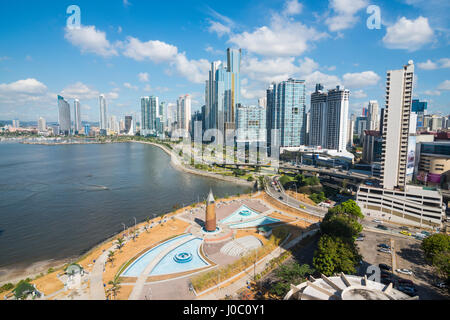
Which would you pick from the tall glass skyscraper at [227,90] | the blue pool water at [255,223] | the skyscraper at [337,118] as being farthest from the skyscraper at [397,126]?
the tall glass skyscraper at [227,90]

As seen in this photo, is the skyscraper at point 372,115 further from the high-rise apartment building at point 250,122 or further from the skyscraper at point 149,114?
the skyscraper at point 149,114

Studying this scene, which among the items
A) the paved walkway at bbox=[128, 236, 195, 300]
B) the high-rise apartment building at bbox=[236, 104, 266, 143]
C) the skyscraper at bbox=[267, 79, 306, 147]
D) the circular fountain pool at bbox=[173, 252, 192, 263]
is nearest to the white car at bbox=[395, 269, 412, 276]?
the circular fountain pool at bbox=[173, 252, 192, 263]

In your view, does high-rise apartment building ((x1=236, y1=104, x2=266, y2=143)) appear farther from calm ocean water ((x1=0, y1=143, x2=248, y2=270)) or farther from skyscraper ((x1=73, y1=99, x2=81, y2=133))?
skyscraper ((x1=73, y1=99, x2=81, y2=133))

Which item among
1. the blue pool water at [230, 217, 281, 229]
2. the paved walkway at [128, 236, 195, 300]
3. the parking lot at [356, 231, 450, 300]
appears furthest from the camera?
the blue pool water at [230, 217, 281, 229]

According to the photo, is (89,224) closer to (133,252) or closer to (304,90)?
(133,252)
